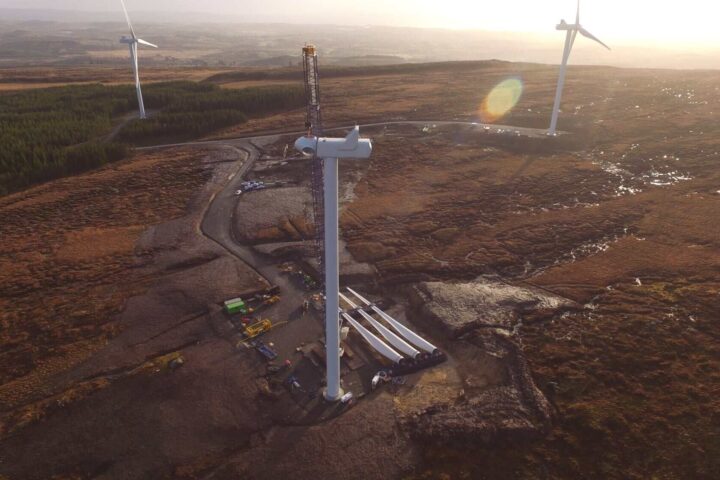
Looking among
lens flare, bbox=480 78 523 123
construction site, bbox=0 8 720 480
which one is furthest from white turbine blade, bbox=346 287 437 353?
lens flare, bbox=480 78 523 123

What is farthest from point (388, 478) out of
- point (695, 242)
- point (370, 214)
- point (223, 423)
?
point (695, 242)

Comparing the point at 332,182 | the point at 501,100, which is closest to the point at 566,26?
the point at 501,100

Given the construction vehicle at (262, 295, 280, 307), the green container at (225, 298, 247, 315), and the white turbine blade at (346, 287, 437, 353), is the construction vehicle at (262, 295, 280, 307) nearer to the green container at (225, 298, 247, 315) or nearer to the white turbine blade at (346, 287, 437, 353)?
the green container at (225, 298, 247, 315)

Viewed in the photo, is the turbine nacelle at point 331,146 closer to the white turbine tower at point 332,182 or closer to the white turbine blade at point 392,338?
the white turbine tower at point 332,182

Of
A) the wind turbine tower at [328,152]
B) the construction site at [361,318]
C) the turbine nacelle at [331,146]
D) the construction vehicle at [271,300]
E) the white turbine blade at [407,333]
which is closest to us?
the wind turbine tower at [328,152]

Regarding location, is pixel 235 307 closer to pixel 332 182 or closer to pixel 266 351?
pixel 266 351

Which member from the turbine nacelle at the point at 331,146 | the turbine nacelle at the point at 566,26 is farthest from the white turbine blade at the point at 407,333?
the turbine nacelle at the point at 566,26
